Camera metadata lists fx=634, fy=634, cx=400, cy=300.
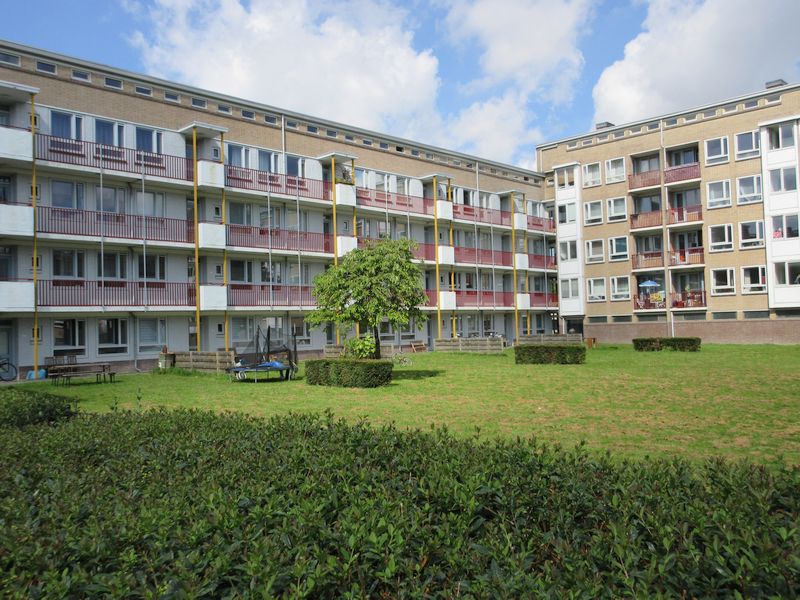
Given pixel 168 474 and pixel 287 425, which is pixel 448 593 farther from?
pixel 287 425

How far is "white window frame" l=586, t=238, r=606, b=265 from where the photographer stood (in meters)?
52.3

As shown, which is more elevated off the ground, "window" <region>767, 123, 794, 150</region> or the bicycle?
"window" <region>767, 123, 794, 150</region>

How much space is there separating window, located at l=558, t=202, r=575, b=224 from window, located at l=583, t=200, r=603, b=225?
113 cm

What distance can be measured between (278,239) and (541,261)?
26.9m

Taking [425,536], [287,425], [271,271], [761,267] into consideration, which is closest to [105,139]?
[271,271]

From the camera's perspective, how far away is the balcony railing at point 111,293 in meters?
28.5

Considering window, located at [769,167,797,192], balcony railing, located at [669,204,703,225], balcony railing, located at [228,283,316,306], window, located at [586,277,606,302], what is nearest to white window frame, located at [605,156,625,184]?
balcony railing, located at [669,204,703,225]

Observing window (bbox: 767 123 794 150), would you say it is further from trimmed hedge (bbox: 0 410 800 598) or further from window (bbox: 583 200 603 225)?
trimmed hedge (bbox: 0 410 800 598)

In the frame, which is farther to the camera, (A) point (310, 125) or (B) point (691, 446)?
(A) point (310, 125)

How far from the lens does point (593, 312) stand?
172 ft

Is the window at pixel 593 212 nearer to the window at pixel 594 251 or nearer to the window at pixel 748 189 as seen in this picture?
the window at pixel 594 251

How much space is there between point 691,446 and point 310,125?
35.8 meters

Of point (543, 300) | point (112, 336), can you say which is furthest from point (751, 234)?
point (112, 336)

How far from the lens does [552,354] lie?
27734mm
